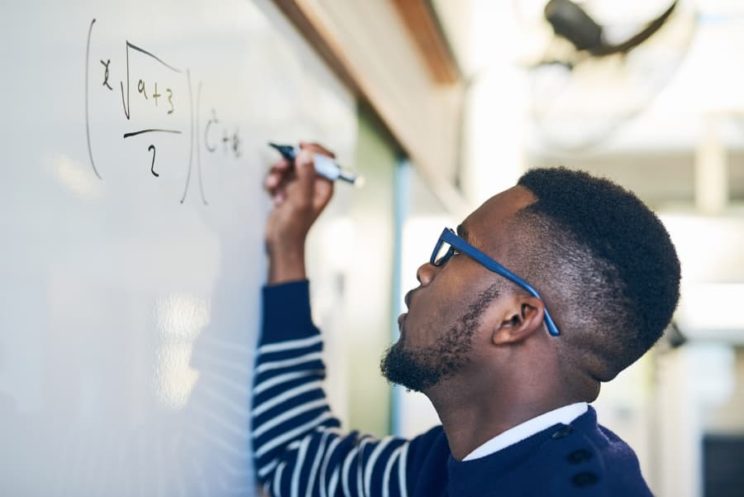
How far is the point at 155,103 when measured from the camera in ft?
2.75

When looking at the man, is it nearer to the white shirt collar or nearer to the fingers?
the white shirt collar

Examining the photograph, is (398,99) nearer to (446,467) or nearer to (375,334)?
(375,334)

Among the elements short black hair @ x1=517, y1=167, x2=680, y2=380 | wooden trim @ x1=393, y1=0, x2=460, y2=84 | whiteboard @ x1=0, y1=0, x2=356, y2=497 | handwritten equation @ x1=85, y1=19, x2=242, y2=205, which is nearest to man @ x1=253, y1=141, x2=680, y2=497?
short black hair @ x1=517, y1=167, x2=680, y2=380

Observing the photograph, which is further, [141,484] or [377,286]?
[377,286]

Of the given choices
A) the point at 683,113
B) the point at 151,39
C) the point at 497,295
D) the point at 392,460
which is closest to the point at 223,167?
the point at 151,39

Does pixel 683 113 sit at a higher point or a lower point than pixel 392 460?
higher

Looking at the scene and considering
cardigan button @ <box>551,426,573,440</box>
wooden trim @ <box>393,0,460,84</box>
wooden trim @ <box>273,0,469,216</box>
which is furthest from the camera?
wooden trim @ <box>393,0,460,84</box>

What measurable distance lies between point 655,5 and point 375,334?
0.98 meters

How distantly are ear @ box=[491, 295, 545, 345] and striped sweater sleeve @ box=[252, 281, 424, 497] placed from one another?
0.27 meters

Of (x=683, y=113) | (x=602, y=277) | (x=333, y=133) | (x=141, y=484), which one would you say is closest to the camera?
(x=141, y=484)

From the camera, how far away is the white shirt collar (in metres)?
0.96

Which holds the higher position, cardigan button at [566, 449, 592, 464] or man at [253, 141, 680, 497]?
man at [253, 141, 680, 497]

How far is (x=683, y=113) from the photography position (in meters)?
4.00

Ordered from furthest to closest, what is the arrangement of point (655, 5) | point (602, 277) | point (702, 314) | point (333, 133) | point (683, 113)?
1. point (702, 314)
2. point (683, 113)
3. point (655, 5)
4. point (333, 133)
5. point (602, 277)
